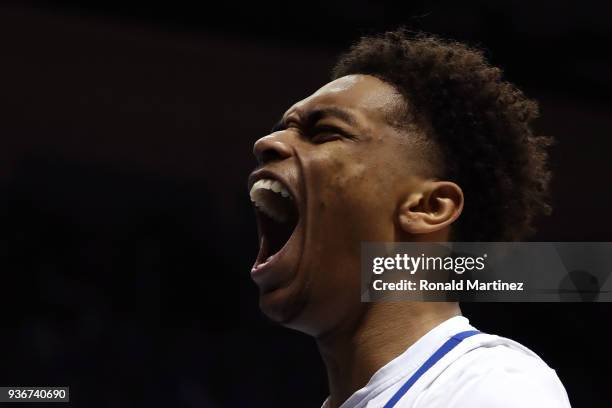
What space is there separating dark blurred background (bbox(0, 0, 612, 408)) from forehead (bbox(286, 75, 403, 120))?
1.96 m

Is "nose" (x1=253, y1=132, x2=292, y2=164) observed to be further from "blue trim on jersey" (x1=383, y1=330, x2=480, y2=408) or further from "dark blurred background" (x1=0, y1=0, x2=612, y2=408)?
"dark blurred background" (x1=0, y1=0, x2=612, y2=408)

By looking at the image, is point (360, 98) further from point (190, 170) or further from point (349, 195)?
point (190, 170)

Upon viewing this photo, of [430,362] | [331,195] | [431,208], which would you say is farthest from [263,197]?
[430,362]

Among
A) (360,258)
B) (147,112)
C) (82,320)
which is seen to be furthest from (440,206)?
(147,112)

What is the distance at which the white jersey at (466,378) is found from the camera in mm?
1052

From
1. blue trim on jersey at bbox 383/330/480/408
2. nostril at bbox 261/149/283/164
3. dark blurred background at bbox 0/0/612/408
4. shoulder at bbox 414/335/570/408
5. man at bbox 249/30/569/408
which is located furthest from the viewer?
dark blurred background at bbox 0/0/612/408

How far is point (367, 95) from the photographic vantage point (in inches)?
58.6

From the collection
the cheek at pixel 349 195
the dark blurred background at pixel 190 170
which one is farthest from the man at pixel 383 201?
the dark blurred background at pixel 190 170

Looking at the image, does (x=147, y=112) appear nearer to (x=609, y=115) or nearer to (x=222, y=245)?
(x=222, y=245)

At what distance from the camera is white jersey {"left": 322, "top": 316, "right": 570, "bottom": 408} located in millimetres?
1052

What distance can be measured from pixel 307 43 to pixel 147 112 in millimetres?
733

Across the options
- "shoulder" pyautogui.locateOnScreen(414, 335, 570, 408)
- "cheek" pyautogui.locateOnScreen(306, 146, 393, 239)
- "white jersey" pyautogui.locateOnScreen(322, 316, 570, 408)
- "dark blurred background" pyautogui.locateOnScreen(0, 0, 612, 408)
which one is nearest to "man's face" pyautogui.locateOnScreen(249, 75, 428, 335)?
"cheek" pyautogui.locateOnScreen(306, 146, 393, 239)

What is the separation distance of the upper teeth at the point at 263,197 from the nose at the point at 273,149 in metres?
0.04

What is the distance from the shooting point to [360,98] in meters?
1.48
